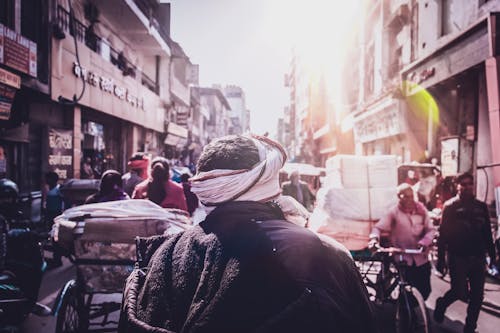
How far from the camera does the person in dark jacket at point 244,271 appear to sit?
1.32 m

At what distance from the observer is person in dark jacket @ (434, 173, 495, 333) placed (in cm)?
540

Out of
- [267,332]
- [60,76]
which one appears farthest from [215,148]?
[60,76]

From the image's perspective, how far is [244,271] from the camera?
1.38 meters

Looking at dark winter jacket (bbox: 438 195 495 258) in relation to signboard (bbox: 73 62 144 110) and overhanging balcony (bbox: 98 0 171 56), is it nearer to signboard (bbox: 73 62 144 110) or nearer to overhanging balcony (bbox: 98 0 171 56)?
signboard (bbox: 73 62 144 110)

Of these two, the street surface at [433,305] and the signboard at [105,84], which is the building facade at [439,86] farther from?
the signboard at [105,84]

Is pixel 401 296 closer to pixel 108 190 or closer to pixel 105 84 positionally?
pixel 108 190

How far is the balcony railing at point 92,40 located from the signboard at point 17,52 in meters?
2.28

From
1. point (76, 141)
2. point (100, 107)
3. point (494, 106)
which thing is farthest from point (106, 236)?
point (100, 107)

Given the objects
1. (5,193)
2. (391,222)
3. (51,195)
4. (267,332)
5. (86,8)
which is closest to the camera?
(267,332)

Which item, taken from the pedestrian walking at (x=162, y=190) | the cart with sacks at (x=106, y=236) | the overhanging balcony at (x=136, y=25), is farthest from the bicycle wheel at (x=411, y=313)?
the overhanging balcony at (x=136, y=25)

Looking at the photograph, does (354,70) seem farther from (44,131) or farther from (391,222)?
(391,222)

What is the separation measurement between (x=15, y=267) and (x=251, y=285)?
11.9 ft

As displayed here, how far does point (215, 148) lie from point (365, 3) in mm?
25864

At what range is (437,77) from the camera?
13469 millimetres
